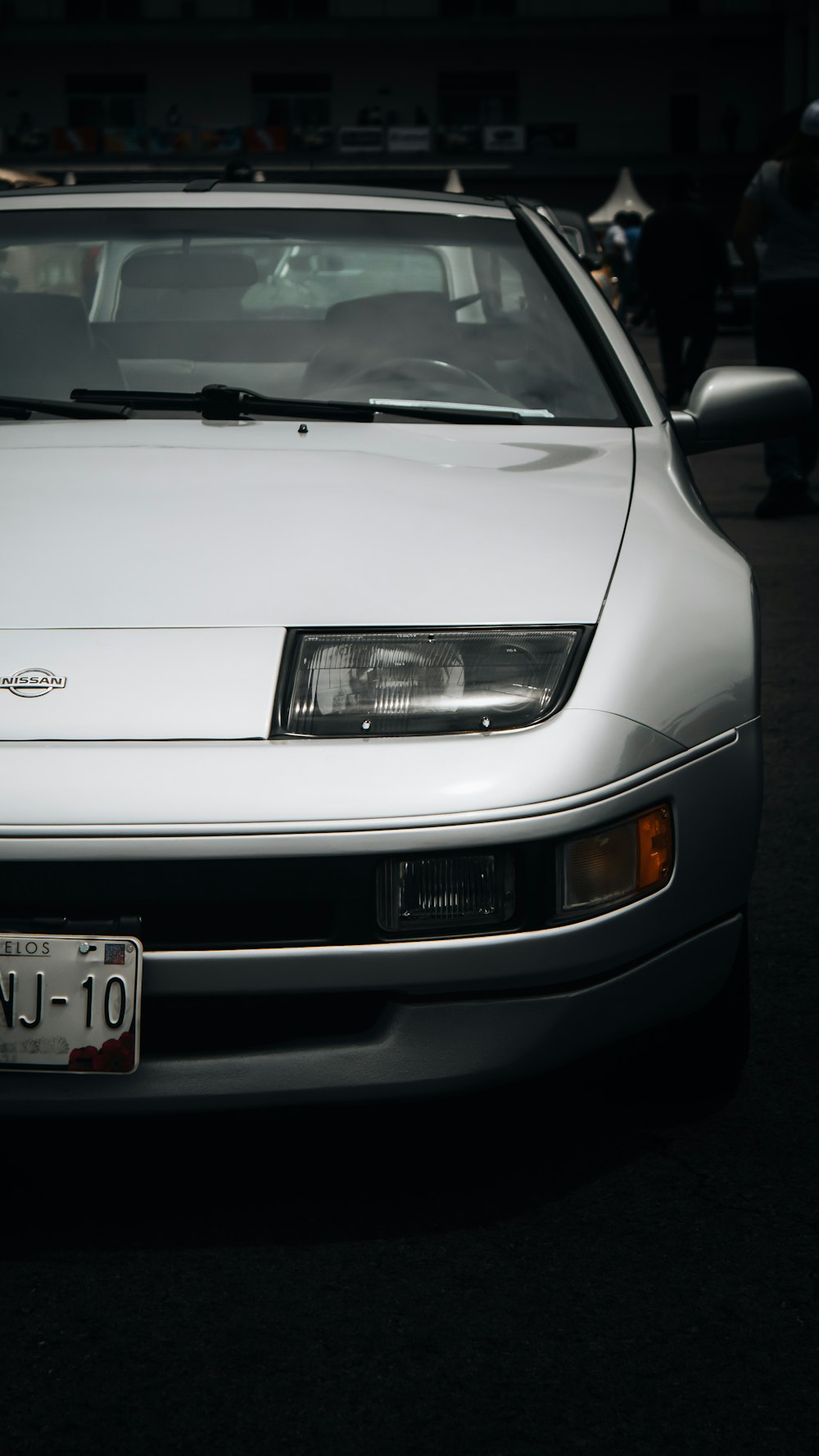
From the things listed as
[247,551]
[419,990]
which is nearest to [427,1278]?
[419,990]

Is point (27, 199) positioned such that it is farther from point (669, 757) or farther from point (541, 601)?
point (669, 757)

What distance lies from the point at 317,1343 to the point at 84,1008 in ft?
1.38

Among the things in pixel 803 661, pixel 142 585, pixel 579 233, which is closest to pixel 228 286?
pixel 142 585

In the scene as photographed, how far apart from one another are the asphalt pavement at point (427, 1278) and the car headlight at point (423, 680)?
0.96 feet

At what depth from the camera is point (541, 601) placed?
7.13 ft

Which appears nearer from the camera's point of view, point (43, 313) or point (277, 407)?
point (277, 407)

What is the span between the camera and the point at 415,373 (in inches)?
124

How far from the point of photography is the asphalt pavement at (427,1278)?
173 cm

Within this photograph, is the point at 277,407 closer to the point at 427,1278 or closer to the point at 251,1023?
the point at 251,1023

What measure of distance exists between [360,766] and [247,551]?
469 millimetres

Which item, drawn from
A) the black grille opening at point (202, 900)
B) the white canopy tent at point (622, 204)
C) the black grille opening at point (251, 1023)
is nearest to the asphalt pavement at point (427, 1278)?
the black grille opening at point (251, 1023)

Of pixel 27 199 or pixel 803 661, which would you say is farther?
pixel 803 661

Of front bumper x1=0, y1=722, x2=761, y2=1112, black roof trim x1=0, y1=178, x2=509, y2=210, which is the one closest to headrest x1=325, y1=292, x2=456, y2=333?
black roof trim x1=0, y1=178, x2=509, y2=210

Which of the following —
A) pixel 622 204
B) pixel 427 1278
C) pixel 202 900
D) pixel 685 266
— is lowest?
pixel 427 1278
